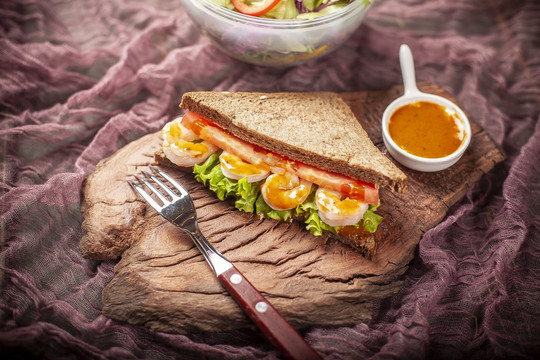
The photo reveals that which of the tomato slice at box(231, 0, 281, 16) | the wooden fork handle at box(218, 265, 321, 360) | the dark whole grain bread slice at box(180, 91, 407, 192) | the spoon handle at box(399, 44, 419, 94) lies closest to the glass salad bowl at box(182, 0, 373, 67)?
the tomato slice at box(231, 0, 281, 16)

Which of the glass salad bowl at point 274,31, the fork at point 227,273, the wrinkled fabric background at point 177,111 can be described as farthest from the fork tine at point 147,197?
the glass salad bowl at point 274,31

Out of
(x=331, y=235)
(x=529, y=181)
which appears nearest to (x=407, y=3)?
(x=529, y=181)

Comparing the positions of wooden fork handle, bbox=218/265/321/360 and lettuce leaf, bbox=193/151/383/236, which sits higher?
lettuce leaf, bbox=193/151/383/236

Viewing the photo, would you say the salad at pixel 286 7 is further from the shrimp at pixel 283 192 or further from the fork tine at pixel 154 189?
the fork tine at pixel 154 189

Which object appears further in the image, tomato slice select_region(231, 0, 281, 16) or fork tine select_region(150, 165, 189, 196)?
tomato slice select_region(231, 0, 281, 16)

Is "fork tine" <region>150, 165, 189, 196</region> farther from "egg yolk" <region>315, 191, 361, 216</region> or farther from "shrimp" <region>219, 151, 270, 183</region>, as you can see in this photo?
"egg yolk" <region>315, 191, 361, 216</region>

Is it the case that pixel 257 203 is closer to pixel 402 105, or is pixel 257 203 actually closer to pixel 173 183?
pixel 173 183

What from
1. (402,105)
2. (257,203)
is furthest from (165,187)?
(402,105)
